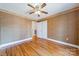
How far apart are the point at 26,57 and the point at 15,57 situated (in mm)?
220

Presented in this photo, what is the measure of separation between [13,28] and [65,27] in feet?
3.40

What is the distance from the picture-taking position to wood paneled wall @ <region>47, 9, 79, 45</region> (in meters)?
2.10

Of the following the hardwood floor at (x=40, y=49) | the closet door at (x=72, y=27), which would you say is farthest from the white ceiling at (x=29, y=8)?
the hardwood floor at (x=40, y=49)

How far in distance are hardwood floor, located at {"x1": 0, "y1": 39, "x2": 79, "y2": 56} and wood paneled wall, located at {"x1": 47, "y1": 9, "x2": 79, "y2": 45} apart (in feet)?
0.51

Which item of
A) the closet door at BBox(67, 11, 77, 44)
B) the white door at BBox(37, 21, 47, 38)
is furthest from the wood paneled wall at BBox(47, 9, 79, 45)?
the white door at BBox(37, 21, 47, 38)

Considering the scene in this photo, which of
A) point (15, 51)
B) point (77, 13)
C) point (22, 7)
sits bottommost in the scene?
point (15, 51)

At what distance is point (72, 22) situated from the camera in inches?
83.7

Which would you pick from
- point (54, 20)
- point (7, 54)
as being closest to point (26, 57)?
point (7, 54)

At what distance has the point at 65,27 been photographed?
2143 mm

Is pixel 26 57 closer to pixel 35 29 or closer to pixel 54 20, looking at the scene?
pixel 35 29

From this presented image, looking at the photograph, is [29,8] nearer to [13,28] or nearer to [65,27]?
[13,28]

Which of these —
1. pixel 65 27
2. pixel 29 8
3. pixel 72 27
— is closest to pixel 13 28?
pixel 29 8

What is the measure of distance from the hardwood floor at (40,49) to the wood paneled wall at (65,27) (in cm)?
15

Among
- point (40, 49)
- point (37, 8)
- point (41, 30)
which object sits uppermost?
point (37, 8)
